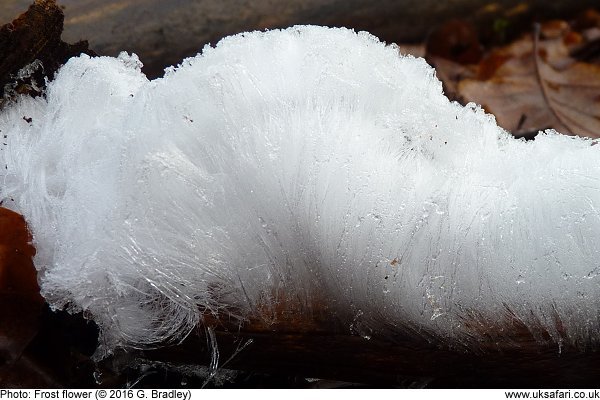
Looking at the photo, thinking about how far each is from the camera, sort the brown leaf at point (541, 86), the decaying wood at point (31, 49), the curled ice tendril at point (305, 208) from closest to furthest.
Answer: the curled ice tendril at point (305, 208)
the decaying wood at point (31, 49)
the brown leaf at point (541, 86)

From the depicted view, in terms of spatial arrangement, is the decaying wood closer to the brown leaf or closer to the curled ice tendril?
the curled ice tendril

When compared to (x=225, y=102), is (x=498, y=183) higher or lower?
lower

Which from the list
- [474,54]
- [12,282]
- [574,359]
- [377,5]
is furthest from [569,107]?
[12,282]

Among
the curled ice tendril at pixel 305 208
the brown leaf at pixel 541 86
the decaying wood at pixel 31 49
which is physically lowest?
the brown leaf at pixel 541 86

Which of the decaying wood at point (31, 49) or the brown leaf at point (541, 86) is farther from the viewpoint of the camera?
the brown leaf at point (541, 86)

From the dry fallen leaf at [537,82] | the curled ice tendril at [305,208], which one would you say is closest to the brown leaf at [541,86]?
the dry fallen leaf at [537,82]

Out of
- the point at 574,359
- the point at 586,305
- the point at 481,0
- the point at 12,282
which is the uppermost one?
the point at 481,0

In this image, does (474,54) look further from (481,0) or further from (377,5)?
(377,5)

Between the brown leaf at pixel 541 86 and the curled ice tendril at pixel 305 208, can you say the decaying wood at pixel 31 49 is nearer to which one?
the curled ice tendril at pixel 305 208
